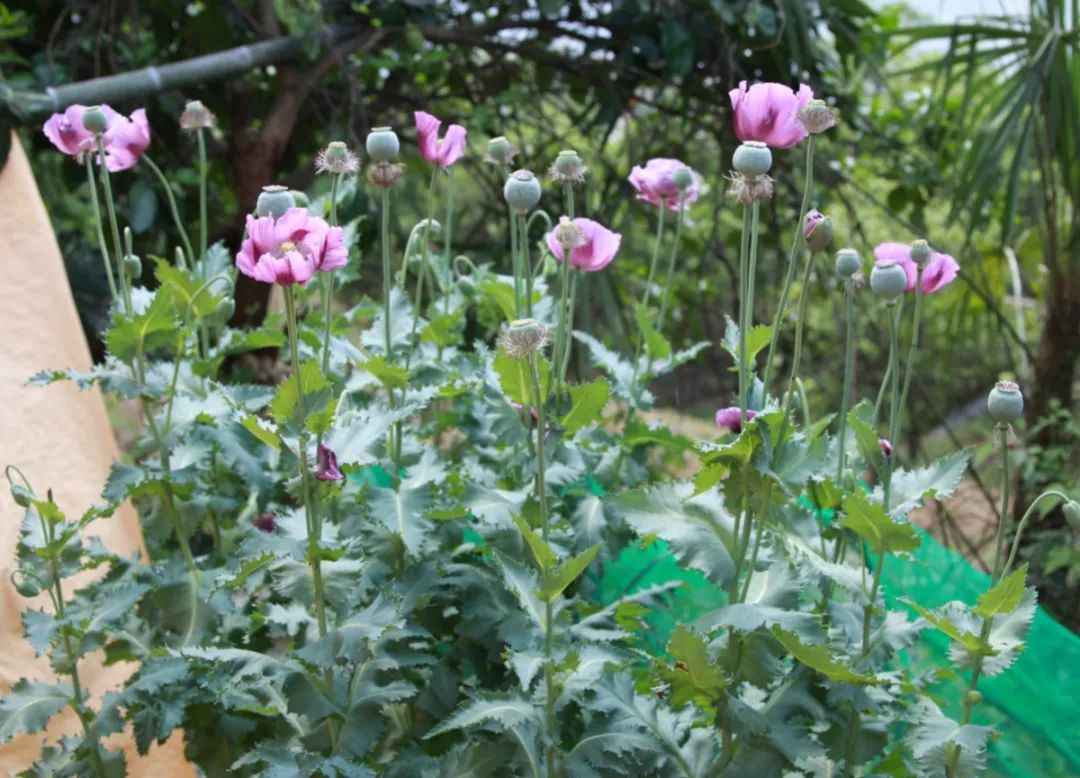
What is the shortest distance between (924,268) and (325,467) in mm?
427

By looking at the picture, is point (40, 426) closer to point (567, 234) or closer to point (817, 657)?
point (567, 234)

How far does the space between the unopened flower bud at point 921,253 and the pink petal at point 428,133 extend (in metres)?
0.37

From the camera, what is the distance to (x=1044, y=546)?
1833 mm

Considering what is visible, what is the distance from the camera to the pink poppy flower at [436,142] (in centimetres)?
97

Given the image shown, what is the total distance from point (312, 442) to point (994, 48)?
4.98 ft

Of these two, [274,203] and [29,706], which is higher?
[274,203]

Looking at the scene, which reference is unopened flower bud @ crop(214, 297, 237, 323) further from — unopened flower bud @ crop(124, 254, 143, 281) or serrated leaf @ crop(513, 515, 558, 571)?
serrated leaf @ crop(513, 515, 558, 571)

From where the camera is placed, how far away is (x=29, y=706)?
0.99m

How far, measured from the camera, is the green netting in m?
1.07

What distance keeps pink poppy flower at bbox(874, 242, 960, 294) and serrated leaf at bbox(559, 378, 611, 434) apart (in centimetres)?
22

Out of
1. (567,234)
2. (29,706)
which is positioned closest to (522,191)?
(567,234)

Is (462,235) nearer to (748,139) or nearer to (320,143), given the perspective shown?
(320,143)

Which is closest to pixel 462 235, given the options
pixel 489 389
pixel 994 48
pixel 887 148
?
pixel 887 148

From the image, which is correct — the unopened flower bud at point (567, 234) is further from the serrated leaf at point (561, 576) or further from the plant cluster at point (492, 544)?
the serrated leaf at point (561, 576)
